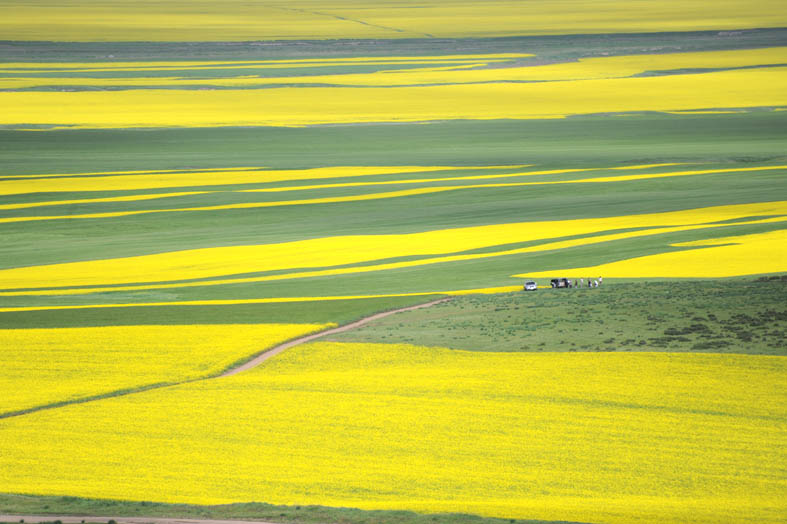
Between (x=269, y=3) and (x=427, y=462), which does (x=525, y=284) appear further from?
(x=269, y=3)

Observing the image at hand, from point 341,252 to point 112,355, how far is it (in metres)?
22.7

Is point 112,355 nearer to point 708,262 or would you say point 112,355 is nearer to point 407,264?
point 407,264

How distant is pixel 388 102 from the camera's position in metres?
113

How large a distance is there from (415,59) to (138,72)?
30754mm

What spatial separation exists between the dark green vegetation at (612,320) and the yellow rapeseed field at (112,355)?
3952 millimetres

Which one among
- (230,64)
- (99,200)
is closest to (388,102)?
(230,64)

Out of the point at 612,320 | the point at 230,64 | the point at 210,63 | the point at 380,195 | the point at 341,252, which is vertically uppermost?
the point at 210,63

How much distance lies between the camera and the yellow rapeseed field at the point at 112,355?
36719 millimetres

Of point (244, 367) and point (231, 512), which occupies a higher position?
point (244, 367)

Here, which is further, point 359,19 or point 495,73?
point 359,19

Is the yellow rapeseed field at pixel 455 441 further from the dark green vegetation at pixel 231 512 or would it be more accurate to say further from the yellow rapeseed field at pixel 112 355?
the yellow rapeseed field at pixel 112 355

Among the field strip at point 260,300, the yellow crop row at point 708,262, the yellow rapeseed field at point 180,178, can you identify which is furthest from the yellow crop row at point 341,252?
the yellow rapeseed field at point 180,178

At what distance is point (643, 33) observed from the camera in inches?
5950

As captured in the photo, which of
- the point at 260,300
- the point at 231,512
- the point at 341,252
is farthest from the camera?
the point at 341,252
